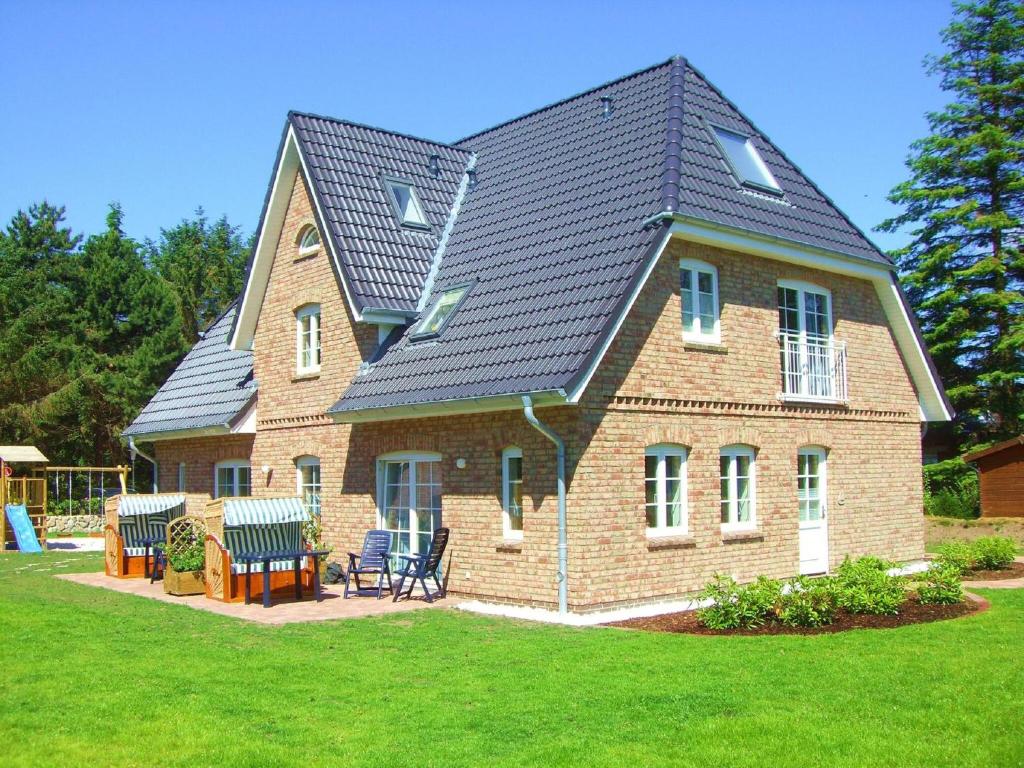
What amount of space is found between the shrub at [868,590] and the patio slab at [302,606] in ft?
17.2

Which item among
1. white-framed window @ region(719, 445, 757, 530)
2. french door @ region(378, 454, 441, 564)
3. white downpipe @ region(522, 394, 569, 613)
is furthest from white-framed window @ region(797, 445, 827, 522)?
french door @ region(378, 454, 441, 564)

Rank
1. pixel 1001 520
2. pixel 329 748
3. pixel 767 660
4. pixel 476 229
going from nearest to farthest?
pixel 329 748, pixel 767 660, pixel 476 229, pixel 1001 520

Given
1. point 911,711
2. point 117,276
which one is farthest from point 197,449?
point 117,276

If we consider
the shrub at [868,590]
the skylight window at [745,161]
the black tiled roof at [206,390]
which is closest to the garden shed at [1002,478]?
the skylight window at [745,161]

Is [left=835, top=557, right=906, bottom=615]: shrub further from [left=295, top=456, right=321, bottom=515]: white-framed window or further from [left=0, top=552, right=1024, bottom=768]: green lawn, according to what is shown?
[left=295, top=456, right=321, bottom=515]: white-framed window

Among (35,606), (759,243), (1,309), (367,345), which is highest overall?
(1,309)

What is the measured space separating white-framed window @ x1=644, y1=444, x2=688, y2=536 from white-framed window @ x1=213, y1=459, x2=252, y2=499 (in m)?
9.62

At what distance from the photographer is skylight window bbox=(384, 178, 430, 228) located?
1888 cm

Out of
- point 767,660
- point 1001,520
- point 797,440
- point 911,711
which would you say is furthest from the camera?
point 1001,520

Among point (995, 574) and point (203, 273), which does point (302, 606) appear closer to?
point (995, 574)

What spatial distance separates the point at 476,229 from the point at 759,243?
16.7 feet

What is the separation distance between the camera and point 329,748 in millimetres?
7359

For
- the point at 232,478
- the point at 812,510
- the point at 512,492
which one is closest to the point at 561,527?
the point at 512,492

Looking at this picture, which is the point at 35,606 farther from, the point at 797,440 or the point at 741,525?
the point at 797,440
